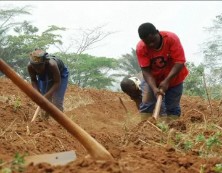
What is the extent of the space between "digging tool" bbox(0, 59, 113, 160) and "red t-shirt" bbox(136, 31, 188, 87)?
3017 millimetres

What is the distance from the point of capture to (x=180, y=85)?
21.0 ft

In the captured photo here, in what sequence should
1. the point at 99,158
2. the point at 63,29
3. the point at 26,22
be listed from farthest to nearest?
1. the point at 26,22
2. the point at 63,29
3. the point at 99,158

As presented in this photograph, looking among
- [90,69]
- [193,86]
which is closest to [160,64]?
[193,86]

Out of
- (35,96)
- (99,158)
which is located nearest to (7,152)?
(35,96)

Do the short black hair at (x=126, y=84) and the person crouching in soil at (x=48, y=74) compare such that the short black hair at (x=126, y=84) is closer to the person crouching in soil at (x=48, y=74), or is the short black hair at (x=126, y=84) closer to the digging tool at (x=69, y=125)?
the person crouching in soil at (x=48, y=74)

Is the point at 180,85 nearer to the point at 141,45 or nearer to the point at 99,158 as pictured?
the point at 141,45

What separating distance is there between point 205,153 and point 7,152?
1546mm

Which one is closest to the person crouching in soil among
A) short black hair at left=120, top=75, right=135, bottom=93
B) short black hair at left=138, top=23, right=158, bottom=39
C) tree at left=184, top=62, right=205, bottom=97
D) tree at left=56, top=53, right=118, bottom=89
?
short black hair at left=120, top=75, right=135, bottom=93

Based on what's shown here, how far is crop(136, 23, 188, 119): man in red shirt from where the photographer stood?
5961 mm

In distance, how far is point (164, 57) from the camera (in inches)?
243

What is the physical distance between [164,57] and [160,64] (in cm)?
11

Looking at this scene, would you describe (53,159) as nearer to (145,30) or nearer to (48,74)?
(145,30)

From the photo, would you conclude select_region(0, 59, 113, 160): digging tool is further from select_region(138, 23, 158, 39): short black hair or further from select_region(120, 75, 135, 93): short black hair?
select_region(120, 75, 135, 93): short black hair

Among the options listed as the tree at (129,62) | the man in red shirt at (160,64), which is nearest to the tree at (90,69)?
the tree at (129,62)
